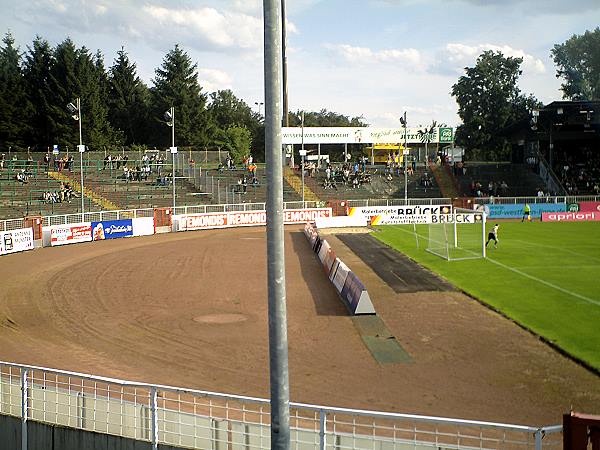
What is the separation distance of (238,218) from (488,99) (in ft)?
198

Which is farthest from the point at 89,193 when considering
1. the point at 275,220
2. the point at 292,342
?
the point at 275,220

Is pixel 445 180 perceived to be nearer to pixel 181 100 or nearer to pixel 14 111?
pixel 181 100

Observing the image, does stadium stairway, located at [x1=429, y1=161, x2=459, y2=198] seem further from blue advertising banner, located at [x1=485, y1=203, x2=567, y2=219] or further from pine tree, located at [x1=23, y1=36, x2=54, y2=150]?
pine tree, located at [x1=23, y1=36, x2=54, y2=150]

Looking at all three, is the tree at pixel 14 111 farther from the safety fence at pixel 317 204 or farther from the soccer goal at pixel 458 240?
the soccer goal at pixel 458 240

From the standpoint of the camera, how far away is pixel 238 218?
182ft

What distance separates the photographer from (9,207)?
49.1 m

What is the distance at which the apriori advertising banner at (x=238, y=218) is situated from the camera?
171ft

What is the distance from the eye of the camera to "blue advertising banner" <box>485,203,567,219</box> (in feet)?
197

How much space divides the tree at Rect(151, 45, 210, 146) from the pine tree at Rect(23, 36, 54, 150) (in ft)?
49.9

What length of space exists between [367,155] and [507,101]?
23794mm

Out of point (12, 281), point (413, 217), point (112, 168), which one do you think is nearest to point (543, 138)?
point (413, 217)

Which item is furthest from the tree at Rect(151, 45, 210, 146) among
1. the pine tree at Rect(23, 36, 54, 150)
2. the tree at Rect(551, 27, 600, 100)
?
the tree at Rect(551, 27, 600, 100)

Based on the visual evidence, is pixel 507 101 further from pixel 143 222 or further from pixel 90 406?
pixel 90 406

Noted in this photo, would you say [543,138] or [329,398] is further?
[543,138]
